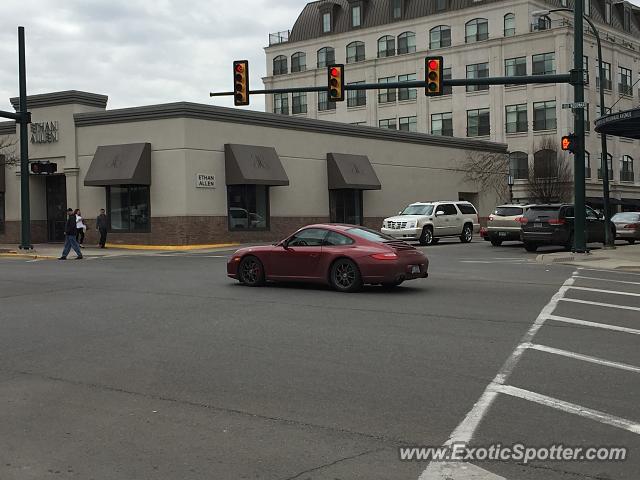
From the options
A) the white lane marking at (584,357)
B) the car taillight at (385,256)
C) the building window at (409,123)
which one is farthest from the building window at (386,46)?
the white lane marking at (584,357)

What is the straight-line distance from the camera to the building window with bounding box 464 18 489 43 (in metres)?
64.6

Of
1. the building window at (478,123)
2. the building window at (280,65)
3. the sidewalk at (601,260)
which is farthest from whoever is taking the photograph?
the building window at (280,65)

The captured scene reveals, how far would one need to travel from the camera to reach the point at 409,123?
68.4 m

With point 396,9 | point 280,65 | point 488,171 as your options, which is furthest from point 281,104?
point 488,171

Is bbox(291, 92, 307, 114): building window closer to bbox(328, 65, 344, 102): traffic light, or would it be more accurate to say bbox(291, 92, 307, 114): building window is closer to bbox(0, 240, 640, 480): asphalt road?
bbox(328, 65, 344, 102): traffic light

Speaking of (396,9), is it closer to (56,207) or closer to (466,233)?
(466,233)

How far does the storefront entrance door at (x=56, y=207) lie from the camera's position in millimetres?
36750

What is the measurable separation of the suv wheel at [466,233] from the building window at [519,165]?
1211 inches

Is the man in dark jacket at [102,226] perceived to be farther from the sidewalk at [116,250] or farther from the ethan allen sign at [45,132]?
the ethan allen sign at [45,132]

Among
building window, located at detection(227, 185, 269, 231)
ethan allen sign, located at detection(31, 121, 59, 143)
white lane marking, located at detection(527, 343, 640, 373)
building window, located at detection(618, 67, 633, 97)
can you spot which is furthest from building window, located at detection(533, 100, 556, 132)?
white lane marking, located at detection(527, 343, 640, 373)

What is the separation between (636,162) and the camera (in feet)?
228

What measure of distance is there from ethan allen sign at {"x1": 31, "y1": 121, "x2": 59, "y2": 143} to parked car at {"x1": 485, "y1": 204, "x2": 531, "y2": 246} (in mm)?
20482

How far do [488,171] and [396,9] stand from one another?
28287 mm

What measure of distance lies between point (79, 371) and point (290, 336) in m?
2.83
